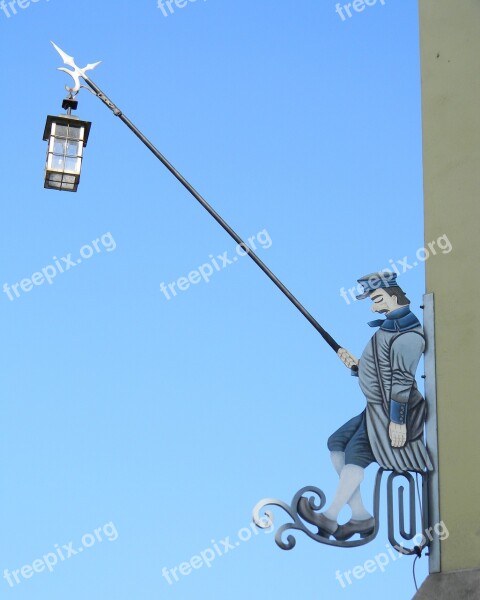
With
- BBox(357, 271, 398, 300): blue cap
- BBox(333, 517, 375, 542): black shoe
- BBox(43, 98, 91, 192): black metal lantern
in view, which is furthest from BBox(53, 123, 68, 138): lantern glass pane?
BBox(333, 517, 375, 542): black shoe

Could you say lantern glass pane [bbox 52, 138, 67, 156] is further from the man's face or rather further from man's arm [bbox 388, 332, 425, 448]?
man's arm [bbox 388, 332, 425, 448]

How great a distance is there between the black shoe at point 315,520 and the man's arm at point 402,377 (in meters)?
0.88

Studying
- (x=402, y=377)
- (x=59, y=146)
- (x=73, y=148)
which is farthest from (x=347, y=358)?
(x=59, y=146)

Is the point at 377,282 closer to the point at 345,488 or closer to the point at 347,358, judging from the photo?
the point at 347,358

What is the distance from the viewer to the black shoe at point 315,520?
10.2 meters

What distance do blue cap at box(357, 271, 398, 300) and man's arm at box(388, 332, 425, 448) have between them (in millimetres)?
509

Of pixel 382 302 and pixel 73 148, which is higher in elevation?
pixel 73 148

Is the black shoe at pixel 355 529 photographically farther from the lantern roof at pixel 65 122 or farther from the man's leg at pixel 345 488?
the lantern roof at pixel 65 122

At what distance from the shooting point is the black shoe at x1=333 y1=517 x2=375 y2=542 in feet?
33.6

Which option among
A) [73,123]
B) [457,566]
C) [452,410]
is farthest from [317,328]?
[73,123]

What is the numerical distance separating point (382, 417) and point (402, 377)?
40 cm

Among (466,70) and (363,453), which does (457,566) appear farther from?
(466,70)

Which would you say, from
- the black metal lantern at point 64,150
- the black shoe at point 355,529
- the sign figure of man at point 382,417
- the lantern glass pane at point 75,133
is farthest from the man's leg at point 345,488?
the lantern glass pane at point 75,133

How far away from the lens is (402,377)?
34.9ft
